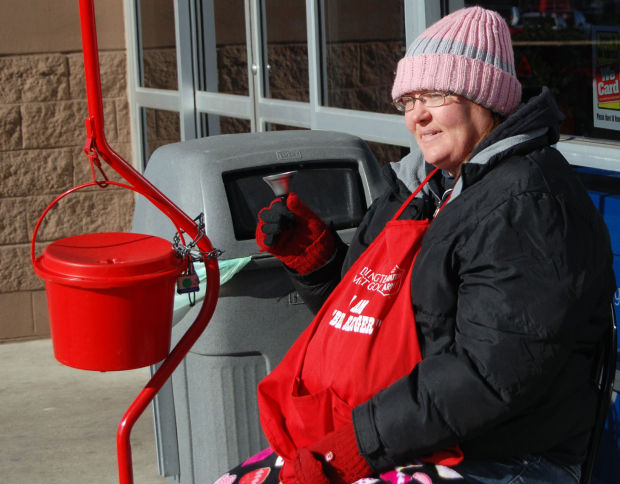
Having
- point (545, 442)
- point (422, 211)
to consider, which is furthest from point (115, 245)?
point (545, 442)

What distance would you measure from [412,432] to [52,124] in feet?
15.0

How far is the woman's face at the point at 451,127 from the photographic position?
191 cm

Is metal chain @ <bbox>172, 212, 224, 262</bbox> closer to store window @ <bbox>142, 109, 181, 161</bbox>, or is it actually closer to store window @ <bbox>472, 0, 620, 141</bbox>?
store window @ <bbox>472, 0, 620, 141</bbox>

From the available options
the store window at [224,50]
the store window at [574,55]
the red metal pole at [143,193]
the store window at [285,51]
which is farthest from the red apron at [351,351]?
the store window at [224,50]

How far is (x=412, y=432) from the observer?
5.67 ft

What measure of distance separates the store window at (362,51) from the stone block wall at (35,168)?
217cm

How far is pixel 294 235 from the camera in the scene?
2.18m

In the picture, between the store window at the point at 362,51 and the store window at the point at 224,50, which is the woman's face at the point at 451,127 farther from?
the store window at the point at 224,50

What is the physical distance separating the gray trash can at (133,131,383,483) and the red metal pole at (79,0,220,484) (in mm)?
326

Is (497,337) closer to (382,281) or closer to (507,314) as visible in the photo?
(507,314)

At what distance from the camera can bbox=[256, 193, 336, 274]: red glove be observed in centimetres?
214

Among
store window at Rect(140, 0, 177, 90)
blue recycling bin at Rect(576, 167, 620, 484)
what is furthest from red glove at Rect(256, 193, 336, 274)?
store window at Rect(140, 0, 177, 90)

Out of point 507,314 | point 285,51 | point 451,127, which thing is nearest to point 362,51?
point 285,51

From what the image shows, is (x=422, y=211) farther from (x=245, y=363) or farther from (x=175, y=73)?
(x=175, y=73)
